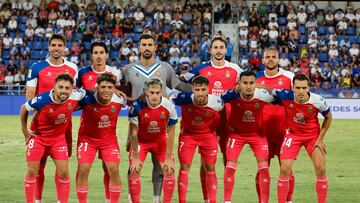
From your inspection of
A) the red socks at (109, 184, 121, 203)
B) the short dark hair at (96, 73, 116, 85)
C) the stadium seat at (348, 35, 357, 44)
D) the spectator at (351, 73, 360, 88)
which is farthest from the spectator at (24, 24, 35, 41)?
the red socks at (109, 184, 121, 203)

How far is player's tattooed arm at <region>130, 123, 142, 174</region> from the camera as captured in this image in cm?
1180

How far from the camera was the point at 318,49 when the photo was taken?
3778cm

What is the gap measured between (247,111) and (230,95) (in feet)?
1.19

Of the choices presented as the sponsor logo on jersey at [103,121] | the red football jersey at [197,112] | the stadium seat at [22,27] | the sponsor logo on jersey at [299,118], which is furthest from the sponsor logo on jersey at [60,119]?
the stadium seat at [22,27]

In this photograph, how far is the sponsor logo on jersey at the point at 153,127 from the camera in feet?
39.7

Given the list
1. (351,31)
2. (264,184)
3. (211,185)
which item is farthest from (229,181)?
(351,31)

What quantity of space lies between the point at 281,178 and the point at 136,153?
2.12 meters

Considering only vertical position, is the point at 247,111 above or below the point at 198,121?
above

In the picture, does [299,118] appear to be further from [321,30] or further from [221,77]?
[321,30]

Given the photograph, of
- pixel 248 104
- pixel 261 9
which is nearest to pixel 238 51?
pixel 261 9

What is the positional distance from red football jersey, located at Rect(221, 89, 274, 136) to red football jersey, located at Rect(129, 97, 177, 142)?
0.96m

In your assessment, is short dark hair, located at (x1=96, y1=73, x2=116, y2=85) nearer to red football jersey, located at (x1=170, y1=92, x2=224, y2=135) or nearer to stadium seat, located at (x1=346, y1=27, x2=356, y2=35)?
red football jersey, located at (x1=170, y1=92, x2=224, y2=135)

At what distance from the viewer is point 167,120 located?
12164 millimetres

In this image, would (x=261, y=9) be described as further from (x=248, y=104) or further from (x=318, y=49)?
(x=248, y=104)
